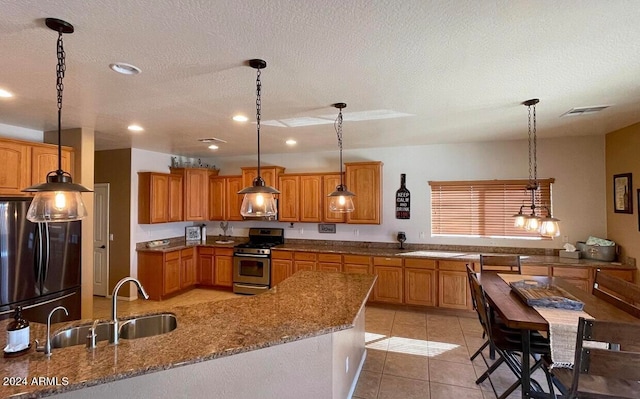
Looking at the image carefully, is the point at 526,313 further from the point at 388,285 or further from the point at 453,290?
the point at 388,285

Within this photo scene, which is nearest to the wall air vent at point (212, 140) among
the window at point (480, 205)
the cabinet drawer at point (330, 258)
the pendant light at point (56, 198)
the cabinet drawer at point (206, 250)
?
the cabinet drawer at point (206, 250)

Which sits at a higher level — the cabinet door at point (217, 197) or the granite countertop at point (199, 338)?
the cabinet door at point (217, 197)

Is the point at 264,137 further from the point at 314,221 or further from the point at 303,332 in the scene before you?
the point at 303,332

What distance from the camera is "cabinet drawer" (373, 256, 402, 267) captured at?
A: 4.74 meters

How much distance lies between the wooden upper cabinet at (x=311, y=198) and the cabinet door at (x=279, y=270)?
0.84 meters

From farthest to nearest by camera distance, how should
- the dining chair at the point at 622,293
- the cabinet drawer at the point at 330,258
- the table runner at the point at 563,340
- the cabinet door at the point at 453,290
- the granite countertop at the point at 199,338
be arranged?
the cabinet drawer at the point at 330,258, the cabinet door at the point at 453,290, the dining chair at the point at 622,293, the table runner at the point at 563,340, the granite countertop at the point at 199,338

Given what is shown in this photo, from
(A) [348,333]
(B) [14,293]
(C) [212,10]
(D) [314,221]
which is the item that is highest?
(C) [212,10]

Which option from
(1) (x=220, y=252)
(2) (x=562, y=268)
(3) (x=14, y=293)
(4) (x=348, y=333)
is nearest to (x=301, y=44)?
(4) (x=348, y=333)

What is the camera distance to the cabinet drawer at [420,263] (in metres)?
4.55

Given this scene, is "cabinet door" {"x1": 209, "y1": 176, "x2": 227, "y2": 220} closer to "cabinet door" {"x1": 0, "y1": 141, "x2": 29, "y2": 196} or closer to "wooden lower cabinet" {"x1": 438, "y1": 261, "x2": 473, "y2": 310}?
"cabinet door" {"x1": 0, "y1": 141, "x2": 29, "y2": 196}

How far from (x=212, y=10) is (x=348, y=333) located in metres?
2.38

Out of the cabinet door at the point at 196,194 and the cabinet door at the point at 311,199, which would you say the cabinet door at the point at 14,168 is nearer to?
the cabinet door at the point at 196,194

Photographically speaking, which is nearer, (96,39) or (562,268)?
(96,39)

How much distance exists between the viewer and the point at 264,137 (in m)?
4.44
